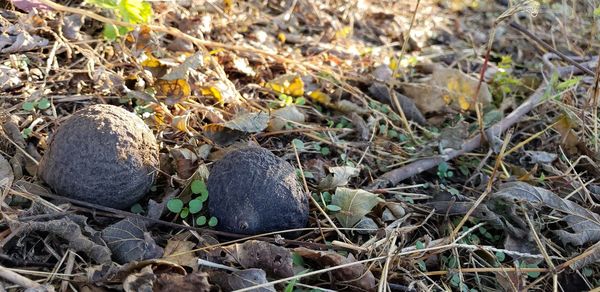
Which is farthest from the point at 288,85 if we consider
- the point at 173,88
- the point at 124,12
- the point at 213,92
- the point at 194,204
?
the point at 194,204

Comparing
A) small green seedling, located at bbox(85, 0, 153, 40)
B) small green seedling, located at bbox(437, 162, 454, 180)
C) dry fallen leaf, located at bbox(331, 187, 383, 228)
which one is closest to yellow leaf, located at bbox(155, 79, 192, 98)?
small green seedling, located at bbox(85, 0, 153, 40)

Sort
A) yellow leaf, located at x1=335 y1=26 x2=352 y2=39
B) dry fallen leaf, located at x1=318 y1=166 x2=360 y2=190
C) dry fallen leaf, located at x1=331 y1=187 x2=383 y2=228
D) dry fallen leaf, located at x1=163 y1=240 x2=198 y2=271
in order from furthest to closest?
yellow leaf, located at x1=335 y1=26 x2=352 y2=39
dry fallen leaf, located at x1=318 y1=166 x2=360 y2=190
dry fallen leaf, located at x1=331 y1=187 x2=383 y2=228
dry fallen leaf, located at x1=163 y1=240 x2=198 y2=271

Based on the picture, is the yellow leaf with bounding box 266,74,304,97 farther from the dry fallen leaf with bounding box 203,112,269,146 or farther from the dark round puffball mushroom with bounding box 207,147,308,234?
the dark round puffball mushroom with bounding box 207,147,308,234

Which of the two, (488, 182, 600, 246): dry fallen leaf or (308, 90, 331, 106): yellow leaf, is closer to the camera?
(488, 182, 600, 246): dry fallen leaf

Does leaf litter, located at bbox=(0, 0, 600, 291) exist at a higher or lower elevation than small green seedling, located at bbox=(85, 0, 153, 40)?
lower

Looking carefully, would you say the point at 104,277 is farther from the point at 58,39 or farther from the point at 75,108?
the point at 58,39

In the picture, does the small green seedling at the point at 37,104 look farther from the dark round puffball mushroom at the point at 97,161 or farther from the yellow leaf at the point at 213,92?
the yellow leaf at the point at 213,92
